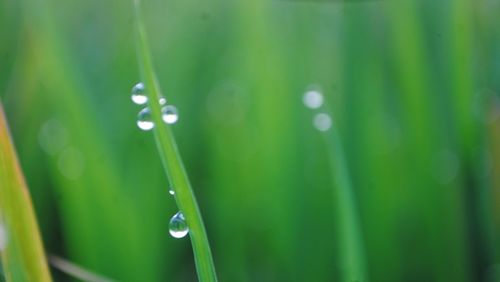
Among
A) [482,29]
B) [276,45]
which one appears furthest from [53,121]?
[482,29]

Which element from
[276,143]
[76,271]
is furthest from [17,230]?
[276,143]

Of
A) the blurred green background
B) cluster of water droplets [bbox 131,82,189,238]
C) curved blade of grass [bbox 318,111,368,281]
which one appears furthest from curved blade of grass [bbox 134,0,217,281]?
the blurred green background

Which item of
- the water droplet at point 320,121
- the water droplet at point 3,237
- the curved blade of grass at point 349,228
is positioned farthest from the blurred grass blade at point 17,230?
the water droplet at point 320,121

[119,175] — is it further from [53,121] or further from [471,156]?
[471,156]

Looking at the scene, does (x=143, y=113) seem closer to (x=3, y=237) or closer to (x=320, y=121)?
(x=3, y=237)

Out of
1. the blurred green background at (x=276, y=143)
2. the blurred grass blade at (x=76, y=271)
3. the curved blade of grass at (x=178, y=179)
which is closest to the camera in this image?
the curved blade of grass at (x=178, y=179)

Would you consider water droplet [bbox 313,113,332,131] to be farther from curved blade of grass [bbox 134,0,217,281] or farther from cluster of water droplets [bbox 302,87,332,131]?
curved blade of grass [bbox 134,0,217,281]

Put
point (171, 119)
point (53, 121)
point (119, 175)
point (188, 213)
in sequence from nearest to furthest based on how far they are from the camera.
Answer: point (188, 213) < point (171, 119) < point (119, 175) < point (53, 121)

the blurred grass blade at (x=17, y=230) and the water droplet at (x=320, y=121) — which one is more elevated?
the blurred grass blade at (x=17, y=230)

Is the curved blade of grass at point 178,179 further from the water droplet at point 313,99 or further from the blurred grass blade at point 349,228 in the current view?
the water droplet at point 313,99
